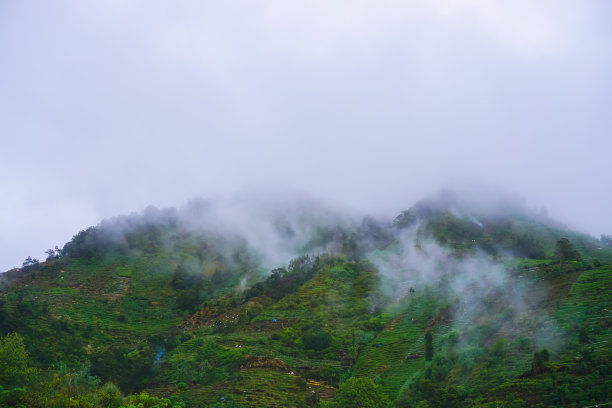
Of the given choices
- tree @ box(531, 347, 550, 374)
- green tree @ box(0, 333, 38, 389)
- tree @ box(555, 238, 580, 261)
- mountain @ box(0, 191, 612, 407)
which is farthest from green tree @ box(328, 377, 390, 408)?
tree @ box(555, 238, 580, 261)

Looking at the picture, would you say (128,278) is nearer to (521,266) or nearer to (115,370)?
(115,370)

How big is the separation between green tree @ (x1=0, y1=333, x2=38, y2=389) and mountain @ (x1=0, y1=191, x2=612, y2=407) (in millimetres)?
188

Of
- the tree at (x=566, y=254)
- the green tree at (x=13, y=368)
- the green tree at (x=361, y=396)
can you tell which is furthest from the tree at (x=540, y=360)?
the green tree at (x=13, y=368)

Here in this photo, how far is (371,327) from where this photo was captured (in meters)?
72.0

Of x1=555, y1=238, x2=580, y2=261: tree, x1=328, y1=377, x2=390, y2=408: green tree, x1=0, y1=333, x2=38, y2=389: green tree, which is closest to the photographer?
x1=328, y1=377, x2=390, y2=408: green tree

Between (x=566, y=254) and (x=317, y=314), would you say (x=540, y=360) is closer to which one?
(x=566, y=254)

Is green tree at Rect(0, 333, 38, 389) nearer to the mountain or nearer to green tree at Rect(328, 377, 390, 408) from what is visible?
the mountain

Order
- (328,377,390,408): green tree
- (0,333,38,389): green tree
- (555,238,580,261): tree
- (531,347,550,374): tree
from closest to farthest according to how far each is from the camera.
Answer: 1. (531,347,550,374): tree
2. (328,377,390,408): green tree
3. (0,333,38,389): green tree
4. (555,238,580,261): tree

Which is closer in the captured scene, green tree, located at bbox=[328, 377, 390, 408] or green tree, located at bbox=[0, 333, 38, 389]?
green tree, located at bbox=[328, 377, 390, 408]

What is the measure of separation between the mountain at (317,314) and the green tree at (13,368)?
0.62 ft

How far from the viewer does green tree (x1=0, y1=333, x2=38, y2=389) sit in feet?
144

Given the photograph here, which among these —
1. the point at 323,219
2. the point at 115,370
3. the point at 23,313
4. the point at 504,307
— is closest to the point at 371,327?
the point at 504,307

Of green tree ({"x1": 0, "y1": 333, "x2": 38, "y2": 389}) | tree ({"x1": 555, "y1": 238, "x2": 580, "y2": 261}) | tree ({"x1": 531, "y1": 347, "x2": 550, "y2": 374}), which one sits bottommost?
tree ({"x1": 531, "y1": 347, "x2": 550, "y2": 374})

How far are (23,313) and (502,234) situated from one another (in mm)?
91902
